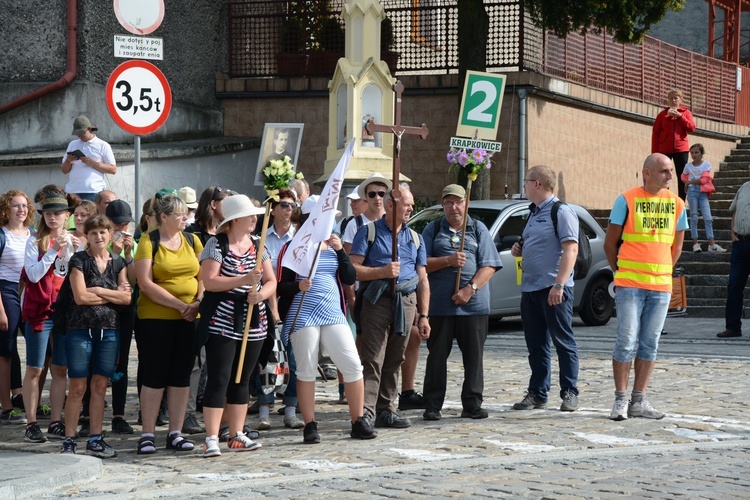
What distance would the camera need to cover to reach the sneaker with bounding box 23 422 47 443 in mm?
9742

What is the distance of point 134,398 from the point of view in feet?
39.2

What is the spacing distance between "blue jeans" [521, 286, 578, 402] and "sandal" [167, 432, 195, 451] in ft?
9.84

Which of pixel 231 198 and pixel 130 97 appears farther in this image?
pixel 130 97

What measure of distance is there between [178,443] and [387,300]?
1.92 meters

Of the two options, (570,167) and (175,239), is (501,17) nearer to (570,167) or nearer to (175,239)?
(570,167)

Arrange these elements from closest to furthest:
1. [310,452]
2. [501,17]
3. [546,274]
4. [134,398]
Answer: [310,452], [546,274], [134,398], [501,17]

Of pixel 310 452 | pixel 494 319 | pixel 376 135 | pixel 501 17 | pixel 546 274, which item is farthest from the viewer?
pixel 501 17

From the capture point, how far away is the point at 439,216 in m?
17.0

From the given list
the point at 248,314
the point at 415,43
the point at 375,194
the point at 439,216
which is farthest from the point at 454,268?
the point at 415,43

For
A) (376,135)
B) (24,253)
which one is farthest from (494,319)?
(24,253)

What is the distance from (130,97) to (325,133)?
36.8 feet

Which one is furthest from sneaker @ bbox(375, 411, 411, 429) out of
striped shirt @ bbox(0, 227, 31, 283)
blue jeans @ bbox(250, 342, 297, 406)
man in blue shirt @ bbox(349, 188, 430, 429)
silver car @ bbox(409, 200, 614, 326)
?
silver car @ bbox(409, 200, 614, 326)

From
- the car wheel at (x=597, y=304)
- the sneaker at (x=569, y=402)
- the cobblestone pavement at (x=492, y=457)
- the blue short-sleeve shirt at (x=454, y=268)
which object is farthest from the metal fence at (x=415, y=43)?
the sneaker at (x=569, y=402)

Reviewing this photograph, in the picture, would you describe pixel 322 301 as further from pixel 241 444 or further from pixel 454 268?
pixel 454 268
